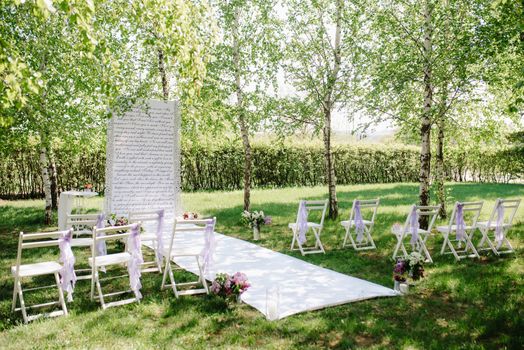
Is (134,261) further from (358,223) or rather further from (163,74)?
(163,74)

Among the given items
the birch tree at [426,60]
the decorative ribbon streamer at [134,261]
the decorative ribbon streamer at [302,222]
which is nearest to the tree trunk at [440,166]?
the birch tree at [426,60]

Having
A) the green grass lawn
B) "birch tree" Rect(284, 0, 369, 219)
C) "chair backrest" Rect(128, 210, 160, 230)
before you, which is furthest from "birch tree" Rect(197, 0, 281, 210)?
the green grass lawn

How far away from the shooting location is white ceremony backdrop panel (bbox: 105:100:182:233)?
37.0ft

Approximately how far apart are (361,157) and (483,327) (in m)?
20.6

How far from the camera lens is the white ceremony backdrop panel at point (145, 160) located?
1127 cm

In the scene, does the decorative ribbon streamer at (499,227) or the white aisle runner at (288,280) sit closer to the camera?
the white aisle runner at (288,280)

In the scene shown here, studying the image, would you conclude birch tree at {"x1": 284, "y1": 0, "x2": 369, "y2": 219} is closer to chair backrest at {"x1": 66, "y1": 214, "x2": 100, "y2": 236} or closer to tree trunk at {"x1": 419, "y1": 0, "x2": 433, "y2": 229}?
tree trunk at {"x1": 419, "y1": 0, "x2": 433, "y2": 229}

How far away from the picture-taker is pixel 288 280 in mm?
6492

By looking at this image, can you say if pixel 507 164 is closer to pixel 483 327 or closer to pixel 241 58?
pixel 241 58

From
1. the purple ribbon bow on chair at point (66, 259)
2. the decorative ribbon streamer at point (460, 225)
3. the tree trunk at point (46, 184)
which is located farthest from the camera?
the tree trunk at point (46, 184)

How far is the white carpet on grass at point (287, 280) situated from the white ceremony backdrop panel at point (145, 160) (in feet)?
11.5

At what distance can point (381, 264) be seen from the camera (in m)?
7.57

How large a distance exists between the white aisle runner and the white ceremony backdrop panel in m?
3.56

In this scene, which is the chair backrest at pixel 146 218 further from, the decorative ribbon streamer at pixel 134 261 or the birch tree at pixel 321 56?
the birch tree at pixel 321 56
